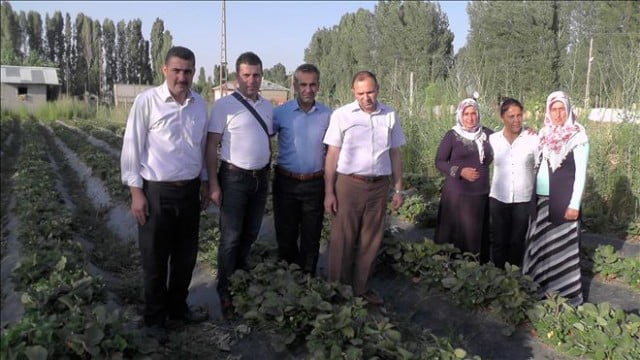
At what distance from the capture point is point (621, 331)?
10.8ft

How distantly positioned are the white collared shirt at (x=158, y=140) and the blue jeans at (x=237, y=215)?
347mm

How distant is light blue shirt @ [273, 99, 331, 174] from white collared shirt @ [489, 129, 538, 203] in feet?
4.88

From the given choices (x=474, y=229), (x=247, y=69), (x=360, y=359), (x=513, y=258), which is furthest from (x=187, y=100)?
(x=513, y=258)

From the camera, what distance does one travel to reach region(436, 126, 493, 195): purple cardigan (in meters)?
4.27

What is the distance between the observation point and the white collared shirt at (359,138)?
377cm

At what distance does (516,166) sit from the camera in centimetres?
431

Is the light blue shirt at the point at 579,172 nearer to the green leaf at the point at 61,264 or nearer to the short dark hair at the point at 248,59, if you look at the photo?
the short dark hair at the point at 248,59

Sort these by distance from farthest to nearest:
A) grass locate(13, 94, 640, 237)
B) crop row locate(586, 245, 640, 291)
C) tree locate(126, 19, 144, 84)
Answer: tree locate(126, 19, 144, 84)
grass locate(13, 94, 640, 237)
crop row locate(586, 245, 640, 291)

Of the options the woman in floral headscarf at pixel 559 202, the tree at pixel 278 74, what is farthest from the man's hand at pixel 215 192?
the tree at pixel 278 74

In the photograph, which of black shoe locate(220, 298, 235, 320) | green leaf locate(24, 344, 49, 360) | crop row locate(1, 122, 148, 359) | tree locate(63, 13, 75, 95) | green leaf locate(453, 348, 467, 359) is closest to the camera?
green leaf locate(24, 344, 49, 360)

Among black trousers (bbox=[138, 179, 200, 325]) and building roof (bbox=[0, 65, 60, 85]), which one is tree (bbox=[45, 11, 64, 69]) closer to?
building roof (bbox=[0, 65, 60, 85])

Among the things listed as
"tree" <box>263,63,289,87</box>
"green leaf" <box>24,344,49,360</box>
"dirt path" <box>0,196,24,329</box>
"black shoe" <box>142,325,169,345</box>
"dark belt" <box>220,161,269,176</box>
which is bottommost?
"dirt path" <box>0,196,24,329</box>

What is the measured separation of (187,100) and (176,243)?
0.98 metres

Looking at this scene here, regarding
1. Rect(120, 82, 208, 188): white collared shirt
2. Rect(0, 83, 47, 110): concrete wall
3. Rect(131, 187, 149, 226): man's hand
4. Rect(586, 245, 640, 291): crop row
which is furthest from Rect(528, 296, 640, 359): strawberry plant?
Rect(0, 83, 47, 110): concrete wall
